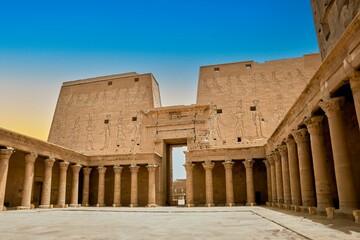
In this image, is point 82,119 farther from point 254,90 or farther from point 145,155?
point 254,90

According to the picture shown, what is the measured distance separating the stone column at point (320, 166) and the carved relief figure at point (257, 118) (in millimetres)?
13815

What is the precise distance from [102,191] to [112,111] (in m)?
9.07

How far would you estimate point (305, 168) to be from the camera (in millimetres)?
12469

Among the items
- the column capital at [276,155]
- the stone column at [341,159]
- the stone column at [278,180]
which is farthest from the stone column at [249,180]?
the stone column at [341,159]

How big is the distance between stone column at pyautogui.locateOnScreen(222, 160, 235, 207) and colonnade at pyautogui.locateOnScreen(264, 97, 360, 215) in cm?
458

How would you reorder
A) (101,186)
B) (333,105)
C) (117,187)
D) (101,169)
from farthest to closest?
(101,169) < (101,186) < (117,187) < (333,105)

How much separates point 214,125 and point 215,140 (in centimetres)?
139

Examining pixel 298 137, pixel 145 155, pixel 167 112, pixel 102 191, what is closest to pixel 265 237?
pixel 298 137

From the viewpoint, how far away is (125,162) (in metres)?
22.5

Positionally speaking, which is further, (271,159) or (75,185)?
(75,185)

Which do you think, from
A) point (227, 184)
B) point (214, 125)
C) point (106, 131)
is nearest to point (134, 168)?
point (227, 184)

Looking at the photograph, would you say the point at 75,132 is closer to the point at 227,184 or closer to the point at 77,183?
the point at 77,183

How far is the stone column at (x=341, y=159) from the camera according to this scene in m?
8.62

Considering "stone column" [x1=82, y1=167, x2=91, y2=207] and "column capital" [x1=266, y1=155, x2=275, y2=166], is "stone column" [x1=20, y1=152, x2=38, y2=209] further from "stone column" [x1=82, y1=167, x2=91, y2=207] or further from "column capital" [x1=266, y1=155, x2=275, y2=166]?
"column capital" [x1=266, y1=155, x2=275, y2=166]
